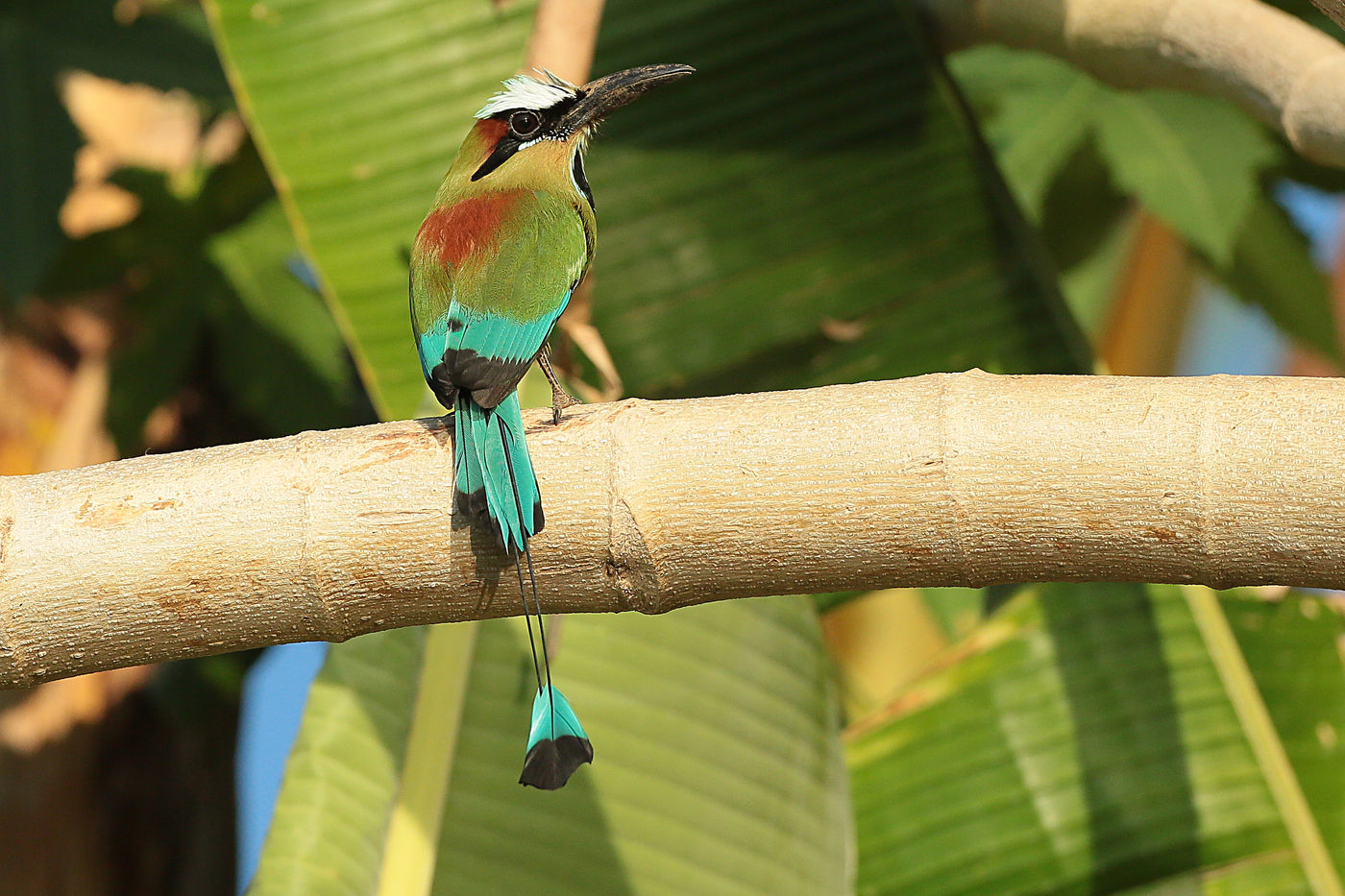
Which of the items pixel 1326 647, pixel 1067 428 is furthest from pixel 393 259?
pixel 1326 647

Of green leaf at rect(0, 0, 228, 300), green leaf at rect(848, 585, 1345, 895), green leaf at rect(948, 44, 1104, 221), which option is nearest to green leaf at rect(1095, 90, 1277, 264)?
green leaf at rect(948, 44, 1104, 221)

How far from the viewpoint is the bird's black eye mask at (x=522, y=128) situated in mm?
1843

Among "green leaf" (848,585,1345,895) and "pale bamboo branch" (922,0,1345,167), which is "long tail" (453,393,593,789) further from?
"green leaf" (848,585,1345,895)

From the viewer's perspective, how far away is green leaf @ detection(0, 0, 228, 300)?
290 cm

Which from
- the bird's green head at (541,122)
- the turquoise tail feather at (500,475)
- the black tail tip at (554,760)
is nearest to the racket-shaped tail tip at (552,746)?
the black tail tip at (554,760)

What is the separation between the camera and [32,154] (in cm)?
294

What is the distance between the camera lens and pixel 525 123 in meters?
1.86

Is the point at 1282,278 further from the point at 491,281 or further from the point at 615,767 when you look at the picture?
the point at 491,281

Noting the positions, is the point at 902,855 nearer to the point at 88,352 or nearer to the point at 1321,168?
the point at 1321,168

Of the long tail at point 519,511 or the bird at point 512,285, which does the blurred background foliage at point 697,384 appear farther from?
the long tail at point 519,511

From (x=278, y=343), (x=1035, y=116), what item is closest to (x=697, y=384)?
(x=278, y=343)

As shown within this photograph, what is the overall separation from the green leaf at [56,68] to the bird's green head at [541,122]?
1457mm

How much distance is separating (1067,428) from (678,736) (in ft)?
3.46

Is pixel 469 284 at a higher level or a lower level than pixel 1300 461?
lower
